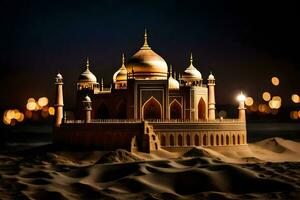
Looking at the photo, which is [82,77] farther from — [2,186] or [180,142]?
[2,186]

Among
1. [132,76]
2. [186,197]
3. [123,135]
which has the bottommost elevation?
[186,197]

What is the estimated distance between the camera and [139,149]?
4253 cm

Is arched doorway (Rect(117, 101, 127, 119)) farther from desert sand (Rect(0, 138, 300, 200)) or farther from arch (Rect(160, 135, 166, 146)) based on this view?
desert sand (Rect(0, 138, 300, 200))

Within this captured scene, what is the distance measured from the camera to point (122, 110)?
50.0 metres

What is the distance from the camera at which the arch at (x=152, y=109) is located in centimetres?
4825

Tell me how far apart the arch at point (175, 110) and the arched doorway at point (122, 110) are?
4561mm

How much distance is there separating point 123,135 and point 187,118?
327 inches

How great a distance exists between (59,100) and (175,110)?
1120 centimetres

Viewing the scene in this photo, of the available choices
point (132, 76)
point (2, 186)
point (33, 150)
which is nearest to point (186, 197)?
point (2, 186)

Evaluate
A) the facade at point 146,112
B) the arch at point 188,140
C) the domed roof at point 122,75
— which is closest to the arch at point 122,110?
the facade at point 146,112

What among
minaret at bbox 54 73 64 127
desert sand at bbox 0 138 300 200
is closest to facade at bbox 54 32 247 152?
minaret at bbox 54 73 64 127

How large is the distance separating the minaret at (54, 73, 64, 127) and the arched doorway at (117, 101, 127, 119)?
555 cm

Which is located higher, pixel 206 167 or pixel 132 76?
pixel 132 76

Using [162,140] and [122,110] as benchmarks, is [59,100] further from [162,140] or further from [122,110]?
[162,140]
